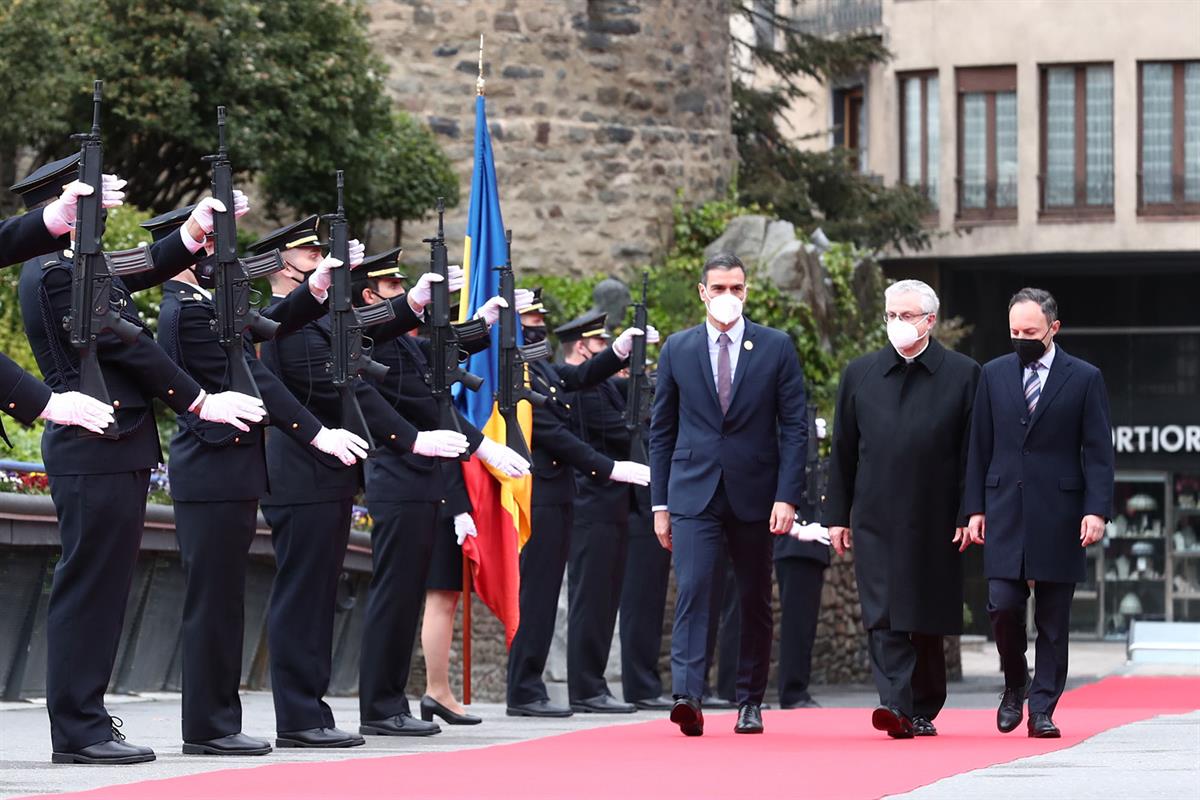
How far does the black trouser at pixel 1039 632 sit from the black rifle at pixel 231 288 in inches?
142

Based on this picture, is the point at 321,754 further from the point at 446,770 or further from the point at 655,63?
the point at 655,63

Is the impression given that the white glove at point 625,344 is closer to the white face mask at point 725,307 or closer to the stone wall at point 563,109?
the white face mask at point 725,307

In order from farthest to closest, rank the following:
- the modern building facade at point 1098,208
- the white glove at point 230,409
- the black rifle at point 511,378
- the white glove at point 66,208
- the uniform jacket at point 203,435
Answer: the modern building facade at point 1098,208 < the black rifle at point 511,378 < the uniform jacket at point 203,435 < the white glove at point 230,409 < the white glove at point 66,208

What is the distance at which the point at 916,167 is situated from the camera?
4169 cm

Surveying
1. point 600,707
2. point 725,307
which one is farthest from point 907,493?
point 600,707

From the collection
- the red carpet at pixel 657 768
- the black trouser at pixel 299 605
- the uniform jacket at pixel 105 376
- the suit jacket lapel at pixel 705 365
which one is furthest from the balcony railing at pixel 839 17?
the uniform jacket at pixel 105 376

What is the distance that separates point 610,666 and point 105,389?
12.1 m

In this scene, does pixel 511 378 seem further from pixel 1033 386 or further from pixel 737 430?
pixel 1033 386

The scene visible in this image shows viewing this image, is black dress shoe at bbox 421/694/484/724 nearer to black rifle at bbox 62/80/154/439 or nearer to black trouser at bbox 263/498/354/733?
black trouser at bbox 263/498/354/733

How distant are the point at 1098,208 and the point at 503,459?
29299 millimetres

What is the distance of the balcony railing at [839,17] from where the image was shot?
41.7m

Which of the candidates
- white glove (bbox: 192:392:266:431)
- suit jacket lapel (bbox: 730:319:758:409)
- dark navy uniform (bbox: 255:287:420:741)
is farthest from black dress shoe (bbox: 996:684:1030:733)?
white glove (bbox: 192:392:266:431)

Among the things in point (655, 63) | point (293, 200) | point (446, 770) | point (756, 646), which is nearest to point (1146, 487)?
point (655, 63)

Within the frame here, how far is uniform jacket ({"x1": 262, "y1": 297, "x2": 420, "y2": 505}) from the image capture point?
10.9m
